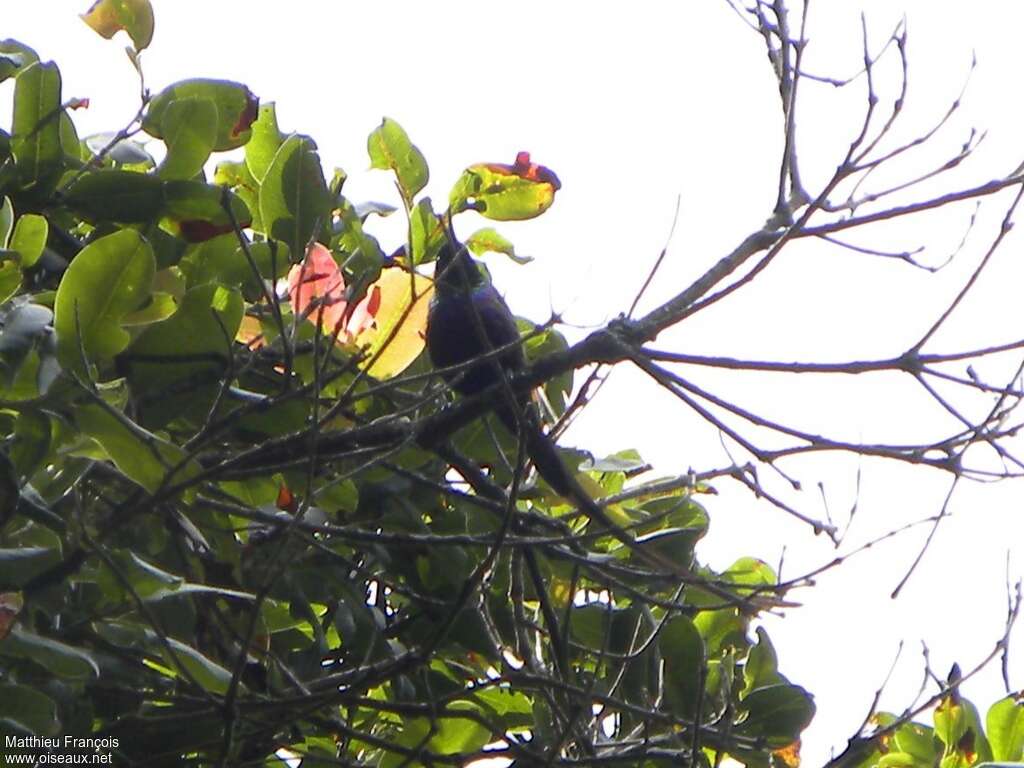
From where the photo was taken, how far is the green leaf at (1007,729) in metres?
2.62

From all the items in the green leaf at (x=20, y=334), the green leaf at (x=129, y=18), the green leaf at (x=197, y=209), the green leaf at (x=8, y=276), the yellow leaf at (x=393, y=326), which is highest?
the green leaf at (x=129, y=18)

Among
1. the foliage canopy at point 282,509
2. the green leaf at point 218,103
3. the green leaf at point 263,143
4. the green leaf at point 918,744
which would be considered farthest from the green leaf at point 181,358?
the green leaf at point 918,744

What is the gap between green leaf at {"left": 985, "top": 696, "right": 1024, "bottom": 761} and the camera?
262 cm

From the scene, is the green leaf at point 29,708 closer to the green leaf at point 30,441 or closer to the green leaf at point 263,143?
the green leaf at point 30,441

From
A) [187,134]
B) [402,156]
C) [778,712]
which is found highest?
[402,156]

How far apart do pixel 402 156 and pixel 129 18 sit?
1.66ft

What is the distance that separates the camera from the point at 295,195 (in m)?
2.17

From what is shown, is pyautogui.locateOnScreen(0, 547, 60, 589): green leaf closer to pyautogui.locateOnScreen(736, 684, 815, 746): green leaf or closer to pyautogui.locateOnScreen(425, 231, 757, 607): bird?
pyautogui.locateOnScreen(425, 231, 757, 607): bird

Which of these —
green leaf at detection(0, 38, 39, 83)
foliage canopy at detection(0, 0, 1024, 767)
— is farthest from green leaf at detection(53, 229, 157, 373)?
green leaf at detection(0, 38, 39, 83)

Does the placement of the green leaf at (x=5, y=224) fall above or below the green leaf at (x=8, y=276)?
above

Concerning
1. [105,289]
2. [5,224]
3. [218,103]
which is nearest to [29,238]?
[5,224]

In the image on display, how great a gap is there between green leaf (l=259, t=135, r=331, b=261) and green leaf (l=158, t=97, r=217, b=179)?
0.13 metres

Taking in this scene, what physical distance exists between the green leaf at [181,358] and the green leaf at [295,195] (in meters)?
0.32

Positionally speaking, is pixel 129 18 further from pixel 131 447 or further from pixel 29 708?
pixel 29 708
